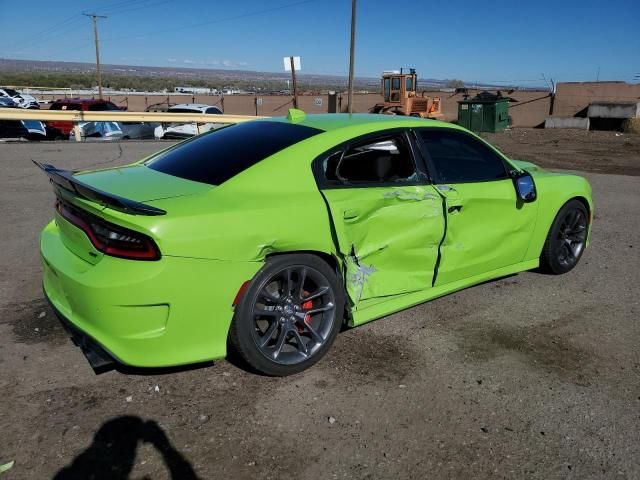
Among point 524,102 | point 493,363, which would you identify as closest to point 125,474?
point 493,363

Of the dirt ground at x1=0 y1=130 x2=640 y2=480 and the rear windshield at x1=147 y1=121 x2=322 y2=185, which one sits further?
the rear windshield at x1=147 y1=121 x2=322 y2=185

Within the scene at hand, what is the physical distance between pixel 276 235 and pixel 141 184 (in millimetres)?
942

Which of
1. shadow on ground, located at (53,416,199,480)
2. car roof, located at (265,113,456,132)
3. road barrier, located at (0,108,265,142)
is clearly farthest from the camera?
road barrier, located at (0,108,265,142)

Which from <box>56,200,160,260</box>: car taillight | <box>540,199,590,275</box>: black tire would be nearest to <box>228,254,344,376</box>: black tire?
<box>56,200,160,260</box>: car taillight

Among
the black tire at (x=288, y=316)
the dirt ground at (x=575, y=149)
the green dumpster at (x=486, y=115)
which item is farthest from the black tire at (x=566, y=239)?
the green dumpster at (x=486, y=115)

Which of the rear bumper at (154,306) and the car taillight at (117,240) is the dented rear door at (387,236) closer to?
the rear bumper at (154,306)

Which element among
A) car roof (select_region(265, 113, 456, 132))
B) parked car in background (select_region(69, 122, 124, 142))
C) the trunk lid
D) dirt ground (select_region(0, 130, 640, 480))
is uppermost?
car roof (select_region(265, 113, 456, 132))

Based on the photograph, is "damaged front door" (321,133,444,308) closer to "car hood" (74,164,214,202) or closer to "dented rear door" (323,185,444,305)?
"dented rear door" (323,185,444,305)

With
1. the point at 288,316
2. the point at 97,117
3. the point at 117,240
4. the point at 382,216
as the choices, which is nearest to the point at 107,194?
the point at 117,240

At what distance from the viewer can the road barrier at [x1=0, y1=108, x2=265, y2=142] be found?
1384 cm

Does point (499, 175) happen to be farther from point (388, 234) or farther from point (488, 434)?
point (488, 434)

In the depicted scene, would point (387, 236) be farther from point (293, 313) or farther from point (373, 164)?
point (293, 313)

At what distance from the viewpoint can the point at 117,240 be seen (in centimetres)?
275

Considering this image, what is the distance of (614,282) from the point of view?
5.00 metres
